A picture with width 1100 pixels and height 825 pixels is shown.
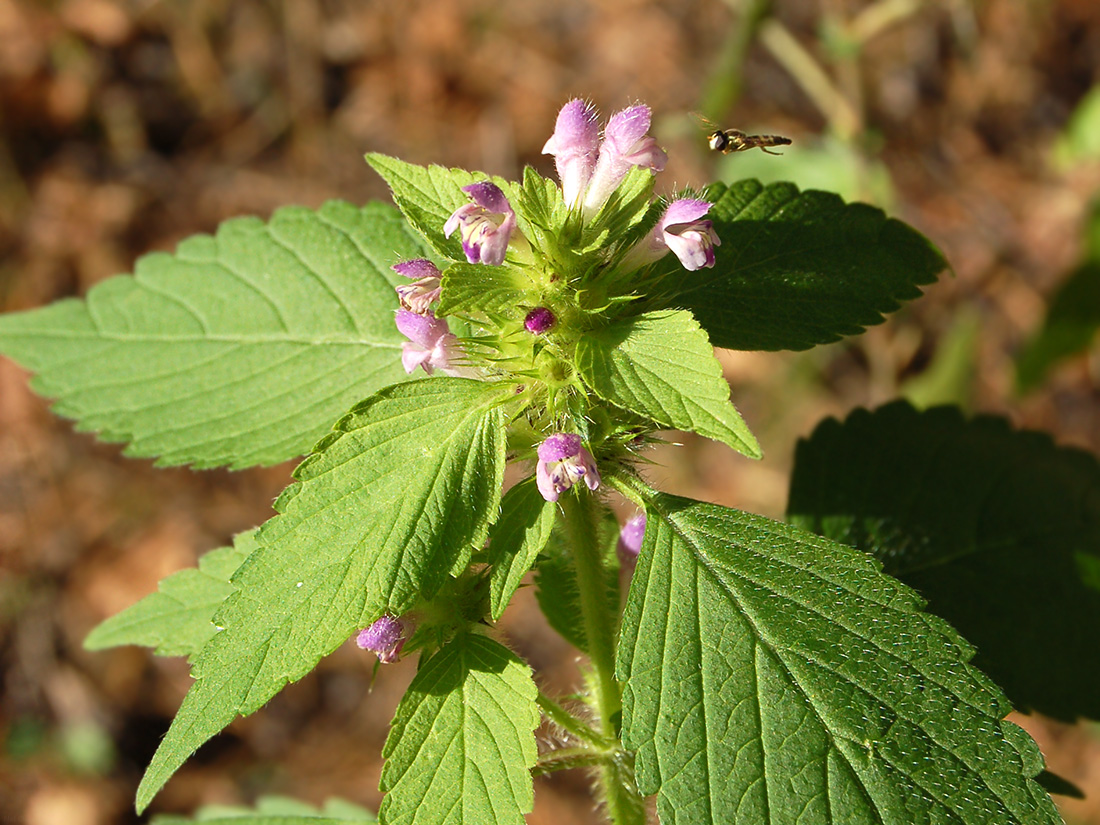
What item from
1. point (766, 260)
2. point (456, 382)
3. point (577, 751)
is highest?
point (766, 260)

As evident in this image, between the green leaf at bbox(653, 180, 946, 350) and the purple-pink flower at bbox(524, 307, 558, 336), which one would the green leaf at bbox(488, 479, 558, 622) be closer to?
the purple-pink flower at bbox(524, 307, 558, 336)

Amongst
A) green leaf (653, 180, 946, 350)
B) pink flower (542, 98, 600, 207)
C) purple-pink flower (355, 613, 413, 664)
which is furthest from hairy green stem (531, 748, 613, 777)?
pink flower (542, 98, 600, 207)

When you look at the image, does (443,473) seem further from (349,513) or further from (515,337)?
(515,337)

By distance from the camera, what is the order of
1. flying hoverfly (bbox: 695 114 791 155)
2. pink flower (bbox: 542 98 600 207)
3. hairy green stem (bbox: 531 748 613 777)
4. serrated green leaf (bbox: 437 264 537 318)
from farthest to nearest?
flying hoverfly (bbox: 695 114 791 155) < hairy green stem (bbox: 531 748 613 777) < pink flower (bbox: 542 98 600 207) < serrated green leaf (bbox: 437 264 537 318)

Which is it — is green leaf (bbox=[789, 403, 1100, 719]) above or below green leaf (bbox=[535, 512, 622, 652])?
above

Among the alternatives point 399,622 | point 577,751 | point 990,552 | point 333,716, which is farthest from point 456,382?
point 333,716

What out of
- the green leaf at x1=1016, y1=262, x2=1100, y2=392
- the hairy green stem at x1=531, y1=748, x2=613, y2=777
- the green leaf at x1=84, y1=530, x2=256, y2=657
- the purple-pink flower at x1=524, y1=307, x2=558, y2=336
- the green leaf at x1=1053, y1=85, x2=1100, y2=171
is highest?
the green leaf at x1=1053, y1=85, x2=1100, y2=171

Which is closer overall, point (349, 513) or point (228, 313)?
point (349, 513)
